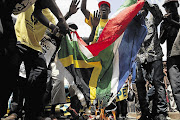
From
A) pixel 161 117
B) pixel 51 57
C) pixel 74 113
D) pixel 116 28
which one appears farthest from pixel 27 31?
pixel 161 117

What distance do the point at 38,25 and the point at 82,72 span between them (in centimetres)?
130

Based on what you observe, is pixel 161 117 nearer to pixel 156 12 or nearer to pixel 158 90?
pixel 158 90

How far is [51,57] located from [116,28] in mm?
1340

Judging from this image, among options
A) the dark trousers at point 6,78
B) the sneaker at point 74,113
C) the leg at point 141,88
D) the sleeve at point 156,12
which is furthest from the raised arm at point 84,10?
the dark trousers at point 6,78

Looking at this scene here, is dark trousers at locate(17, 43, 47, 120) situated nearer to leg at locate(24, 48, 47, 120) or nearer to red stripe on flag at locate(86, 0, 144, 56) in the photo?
leg at locate(24, 48, 47, 120)

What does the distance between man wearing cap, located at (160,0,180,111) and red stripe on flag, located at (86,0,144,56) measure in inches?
21.6

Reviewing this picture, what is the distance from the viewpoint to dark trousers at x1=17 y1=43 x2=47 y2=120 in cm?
289

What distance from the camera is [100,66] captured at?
4.26m

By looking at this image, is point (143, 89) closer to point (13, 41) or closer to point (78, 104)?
point (78, 104)

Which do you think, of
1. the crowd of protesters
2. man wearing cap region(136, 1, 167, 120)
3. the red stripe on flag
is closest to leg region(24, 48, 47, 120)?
the crowd of protesters

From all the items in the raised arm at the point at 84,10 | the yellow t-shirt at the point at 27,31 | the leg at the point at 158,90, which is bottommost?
the leg at the point at 158,90

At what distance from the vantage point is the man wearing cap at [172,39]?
3684 millimetres

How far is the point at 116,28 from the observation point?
423 centimetres

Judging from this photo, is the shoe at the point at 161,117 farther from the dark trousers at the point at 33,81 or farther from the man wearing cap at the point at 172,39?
the dark trousers at the point at 33,81
